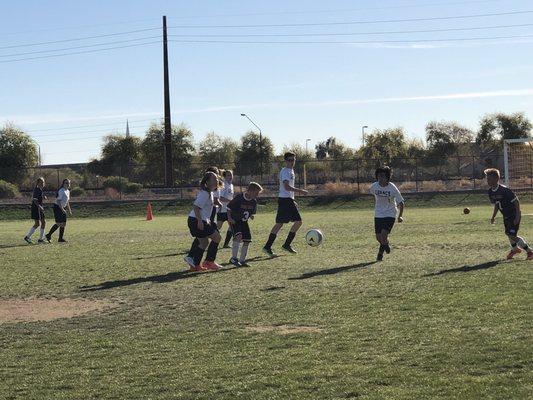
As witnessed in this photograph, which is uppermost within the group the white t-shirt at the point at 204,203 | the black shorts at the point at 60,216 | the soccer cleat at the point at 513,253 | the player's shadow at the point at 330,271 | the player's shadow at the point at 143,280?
the white t-shirt at the point at 204,203

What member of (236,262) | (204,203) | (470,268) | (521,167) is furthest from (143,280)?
(521,167)

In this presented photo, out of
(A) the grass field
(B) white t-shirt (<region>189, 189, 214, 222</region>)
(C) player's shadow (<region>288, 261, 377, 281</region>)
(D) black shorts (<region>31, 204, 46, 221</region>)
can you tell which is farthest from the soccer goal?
(B) white t-shirt (<region>189, 189, 214, 222</region>)

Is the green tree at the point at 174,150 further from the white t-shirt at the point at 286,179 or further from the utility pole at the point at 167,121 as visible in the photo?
the white t-shirt at the point at 286,179

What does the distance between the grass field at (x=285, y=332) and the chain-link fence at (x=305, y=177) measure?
37.7m

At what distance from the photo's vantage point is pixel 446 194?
49125mm

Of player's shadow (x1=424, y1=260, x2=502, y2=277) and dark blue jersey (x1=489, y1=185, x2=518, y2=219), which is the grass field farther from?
dark blue jersey (x1=489, y1=185, x2=518, y2=219)

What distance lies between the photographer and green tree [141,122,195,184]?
66688 millimetres

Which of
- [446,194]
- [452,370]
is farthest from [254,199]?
[446,194]

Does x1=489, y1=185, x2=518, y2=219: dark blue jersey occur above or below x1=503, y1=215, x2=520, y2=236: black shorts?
above

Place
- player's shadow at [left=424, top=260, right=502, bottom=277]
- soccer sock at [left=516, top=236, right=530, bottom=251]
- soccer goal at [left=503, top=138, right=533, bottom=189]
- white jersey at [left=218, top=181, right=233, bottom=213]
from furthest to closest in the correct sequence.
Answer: soccer goal at [left=503, top=138, right=533, bottom=189] → white jersey at [left=218, top=181, right=233, bottom=213] → soccer sock at [left=516, top=236, right=530, bottom=251] → player's shadow at [left=424, top=260, right=502, bottom=277]

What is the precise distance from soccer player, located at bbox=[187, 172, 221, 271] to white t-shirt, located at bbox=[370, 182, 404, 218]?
3.04m

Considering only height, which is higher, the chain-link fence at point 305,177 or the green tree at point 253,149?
the green tree at point 253,149

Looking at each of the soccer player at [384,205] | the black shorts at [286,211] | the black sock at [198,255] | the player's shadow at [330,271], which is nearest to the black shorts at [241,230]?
the black sock at [198,255]

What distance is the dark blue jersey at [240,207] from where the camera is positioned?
15656 mm
